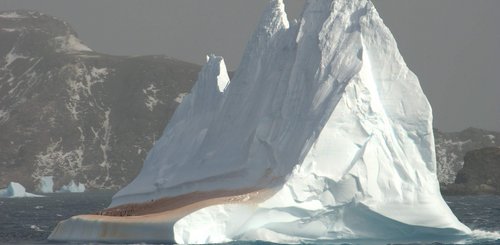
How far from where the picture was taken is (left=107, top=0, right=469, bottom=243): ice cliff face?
150ft

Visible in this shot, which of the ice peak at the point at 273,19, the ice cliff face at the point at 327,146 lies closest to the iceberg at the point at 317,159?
the ice cliff face at the point at 327,146

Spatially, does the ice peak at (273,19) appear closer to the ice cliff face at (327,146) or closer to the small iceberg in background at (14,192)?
the ice cliff face at (327,146)

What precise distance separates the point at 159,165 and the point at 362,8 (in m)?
16.2

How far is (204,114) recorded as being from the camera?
61531mm

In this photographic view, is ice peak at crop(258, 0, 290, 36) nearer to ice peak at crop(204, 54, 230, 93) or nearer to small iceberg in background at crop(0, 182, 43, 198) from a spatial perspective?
ice peak at crop(204, 54, 230, 93)

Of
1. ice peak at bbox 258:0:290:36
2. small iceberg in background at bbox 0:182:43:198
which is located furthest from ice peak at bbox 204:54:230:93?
small iceberg in background at bbox 0:182:43:198

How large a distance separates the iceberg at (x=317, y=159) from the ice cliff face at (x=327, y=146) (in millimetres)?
51

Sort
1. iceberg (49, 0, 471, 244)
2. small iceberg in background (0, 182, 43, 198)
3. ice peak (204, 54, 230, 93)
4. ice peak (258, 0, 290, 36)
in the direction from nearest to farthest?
iceberg (49, 0, 471, 244) < ice peak (258, 0, 290, 36) < ice peak (204, 54, 230, 93) < small iceberg in background (0, 182, 43, 198)

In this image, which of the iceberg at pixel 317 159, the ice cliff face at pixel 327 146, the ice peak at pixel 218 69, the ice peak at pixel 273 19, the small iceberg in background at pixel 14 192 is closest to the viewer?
the iceberg at pixel 317 159

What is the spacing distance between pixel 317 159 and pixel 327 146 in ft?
2.38

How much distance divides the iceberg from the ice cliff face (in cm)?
5

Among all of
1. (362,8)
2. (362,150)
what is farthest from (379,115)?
(362,8)

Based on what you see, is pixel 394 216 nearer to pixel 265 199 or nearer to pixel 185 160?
pixel 265 199

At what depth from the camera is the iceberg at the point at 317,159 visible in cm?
4547
